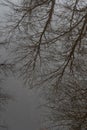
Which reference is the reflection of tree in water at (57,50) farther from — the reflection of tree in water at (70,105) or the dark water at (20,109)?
the dark water at (20,109)

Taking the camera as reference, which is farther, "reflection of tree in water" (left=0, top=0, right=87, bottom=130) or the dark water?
the dark water

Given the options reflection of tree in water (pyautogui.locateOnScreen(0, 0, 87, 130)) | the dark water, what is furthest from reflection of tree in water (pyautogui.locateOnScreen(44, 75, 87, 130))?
the dark water

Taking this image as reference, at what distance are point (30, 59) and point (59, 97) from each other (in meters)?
1.38

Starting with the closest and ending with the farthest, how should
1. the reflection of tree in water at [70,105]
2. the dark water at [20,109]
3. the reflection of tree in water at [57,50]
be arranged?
1. the reflection of tree in water at [70,105]
2. the reflection of tree in water at [57,50]
3. the dark water at [20,109]

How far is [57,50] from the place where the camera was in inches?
330

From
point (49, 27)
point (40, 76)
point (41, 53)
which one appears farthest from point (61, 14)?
point (40, 76)

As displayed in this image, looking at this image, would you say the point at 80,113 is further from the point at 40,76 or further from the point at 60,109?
the point at 40,76

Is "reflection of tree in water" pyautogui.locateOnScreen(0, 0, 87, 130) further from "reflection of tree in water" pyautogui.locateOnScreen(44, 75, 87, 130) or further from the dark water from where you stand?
the dark water

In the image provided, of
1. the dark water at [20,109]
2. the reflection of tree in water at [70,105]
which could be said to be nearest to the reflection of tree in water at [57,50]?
the reflection of tree in water at [70,105]

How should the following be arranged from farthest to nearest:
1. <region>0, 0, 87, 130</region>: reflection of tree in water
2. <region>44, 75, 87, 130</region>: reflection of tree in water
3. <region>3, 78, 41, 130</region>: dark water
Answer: <region>3, 78, 41, 130</region>: dark water
<region>0, 0, 87, 130</region>: reflection of tree in water
<region>44, 75, 87, 130</region>: reflection of tree in water

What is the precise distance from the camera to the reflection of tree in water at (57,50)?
7.48 metres

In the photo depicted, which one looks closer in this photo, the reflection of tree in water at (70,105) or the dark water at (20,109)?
the reflection of tree in water at (70,105)

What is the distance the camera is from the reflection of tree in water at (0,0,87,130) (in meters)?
7.48

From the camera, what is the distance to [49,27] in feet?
29.1
